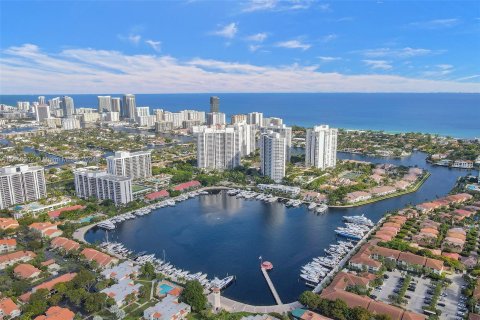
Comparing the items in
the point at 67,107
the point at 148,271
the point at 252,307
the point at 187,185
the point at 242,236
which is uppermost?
the point at 67,107

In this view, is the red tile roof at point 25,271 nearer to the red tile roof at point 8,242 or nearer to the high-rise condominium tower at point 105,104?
the red tile roof at point 8,242

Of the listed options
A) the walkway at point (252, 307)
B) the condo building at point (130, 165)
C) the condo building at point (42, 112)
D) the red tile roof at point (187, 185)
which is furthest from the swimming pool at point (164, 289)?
the condo building at point (42, 112)

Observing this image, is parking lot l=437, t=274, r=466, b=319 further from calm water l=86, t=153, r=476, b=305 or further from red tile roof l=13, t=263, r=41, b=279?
red tile roof l=13, t=263, r=41, b=279

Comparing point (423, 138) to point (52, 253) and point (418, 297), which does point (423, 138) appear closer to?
point (418, 297)

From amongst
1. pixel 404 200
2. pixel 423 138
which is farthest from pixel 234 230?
pixel 423 138

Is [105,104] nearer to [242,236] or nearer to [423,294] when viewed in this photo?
[242,236]

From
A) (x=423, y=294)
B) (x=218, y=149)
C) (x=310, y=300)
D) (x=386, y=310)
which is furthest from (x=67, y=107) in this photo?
(x=386, y=310)

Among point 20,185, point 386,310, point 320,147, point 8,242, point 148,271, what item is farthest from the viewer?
point 320,147
